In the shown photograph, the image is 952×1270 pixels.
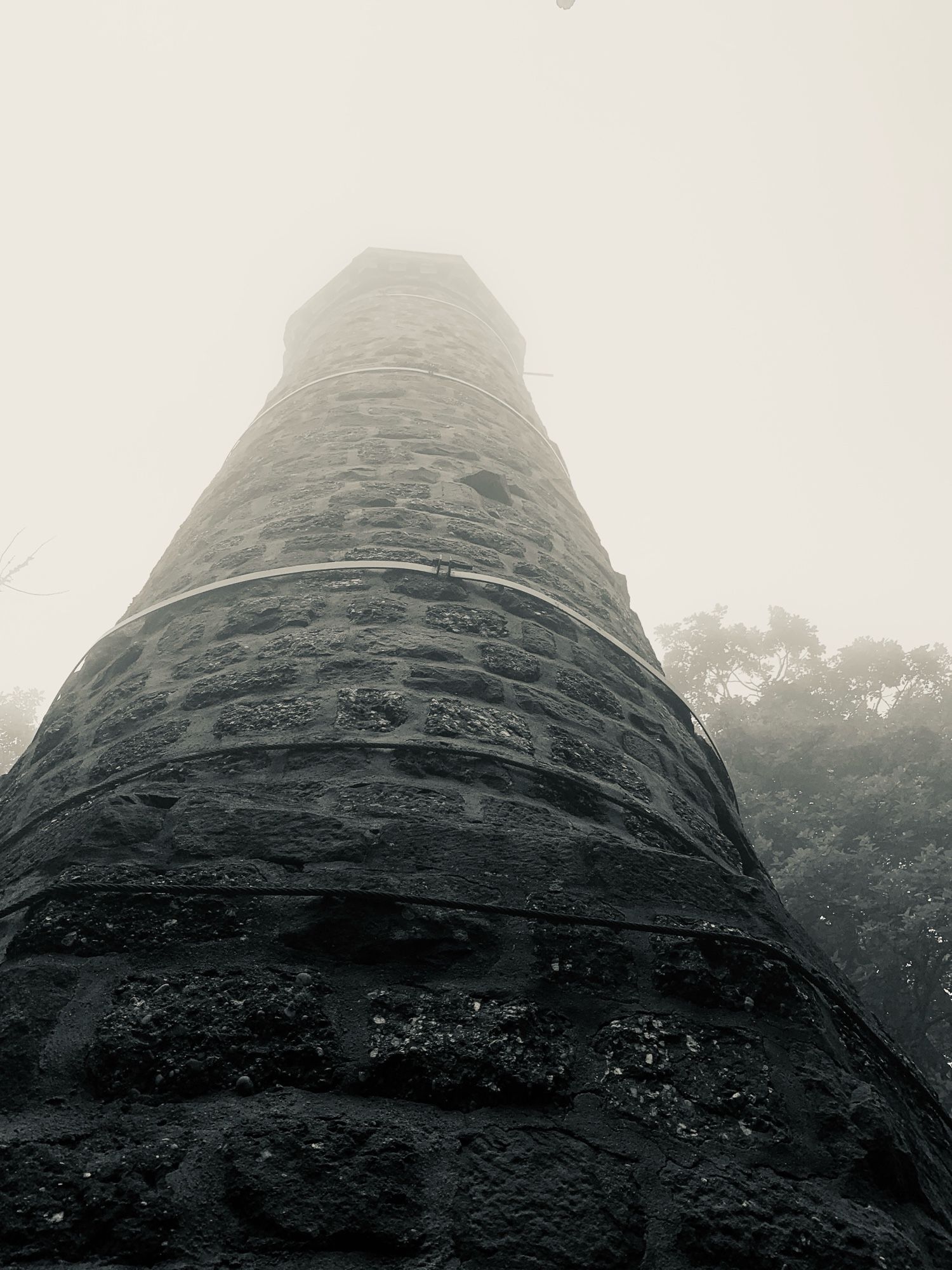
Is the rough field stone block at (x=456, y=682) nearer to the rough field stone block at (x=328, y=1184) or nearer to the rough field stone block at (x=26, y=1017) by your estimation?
the rough field stone block at (x=26, y=1017)

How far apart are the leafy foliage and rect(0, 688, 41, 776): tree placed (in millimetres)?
12382

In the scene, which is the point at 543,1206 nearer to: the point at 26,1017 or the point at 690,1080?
the point at 690,1080

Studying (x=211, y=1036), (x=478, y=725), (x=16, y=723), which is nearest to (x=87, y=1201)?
(x=211, y=1036)

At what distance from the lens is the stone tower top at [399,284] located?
954cm

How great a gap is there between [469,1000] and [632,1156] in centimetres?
37

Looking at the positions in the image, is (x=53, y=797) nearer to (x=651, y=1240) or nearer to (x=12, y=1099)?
(x=12, y=1099)

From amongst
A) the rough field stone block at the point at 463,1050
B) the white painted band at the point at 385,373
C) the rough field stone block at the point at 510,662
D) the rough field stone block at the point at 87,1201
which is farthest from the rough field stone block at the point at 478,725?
the white painted band at the point at 385,373

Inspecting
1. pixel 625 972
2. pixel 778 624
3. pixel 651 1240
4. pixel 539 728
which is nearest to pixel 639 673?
pixel 539 728

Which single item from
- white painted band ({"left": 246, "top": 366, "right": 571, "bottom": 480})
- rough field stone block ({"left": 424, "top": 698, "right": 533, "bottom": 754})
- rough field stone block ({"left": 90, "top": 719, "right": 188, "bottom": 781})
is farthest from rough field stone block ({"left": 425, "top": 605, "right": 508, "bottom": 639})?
white painted band ({"left": 246, "top": 366, "right": 571, "bottom": 480})

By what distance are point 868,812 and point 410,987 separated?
9.18 meters

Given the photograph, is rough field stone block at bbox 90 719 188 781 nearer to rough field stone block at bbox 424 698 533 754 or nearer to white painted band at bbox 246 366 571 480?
rough field stone block at bbox 424 698 533 754

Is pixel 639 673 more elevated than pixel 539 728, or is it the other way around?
pixel 639 673

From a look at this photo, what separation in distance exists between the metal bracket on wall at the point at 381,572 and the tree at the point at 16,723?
13934 mm

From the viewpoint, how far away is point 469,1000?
62.8 inches
